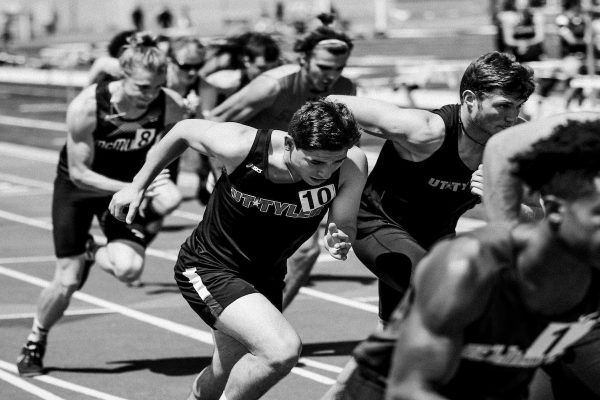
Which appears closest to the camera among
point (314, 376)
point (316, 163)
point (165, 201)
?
→ point (316, 163)

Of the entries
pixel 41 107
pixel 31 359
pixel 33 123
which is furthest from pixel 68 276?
pixel 41 107

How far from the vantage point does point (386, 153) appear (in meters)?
5.96

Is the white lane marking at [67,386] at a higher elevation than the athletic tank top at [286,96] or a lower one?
Answer: lower

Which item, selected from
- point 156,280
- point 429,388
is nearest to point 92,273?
point 156,280

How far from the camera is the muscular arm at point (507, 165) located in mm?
4109

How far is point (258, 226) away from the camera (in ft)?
17.5

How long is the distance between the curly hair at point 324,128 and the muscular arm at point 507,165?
765 mm

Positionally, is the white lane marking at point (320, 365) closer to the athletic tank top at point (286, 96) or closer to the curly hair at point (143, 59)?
the athletic tank top at point (286, 96)

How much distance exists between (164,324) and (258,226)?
345 cm

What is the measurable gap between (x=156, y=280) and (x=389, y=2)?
121 ft

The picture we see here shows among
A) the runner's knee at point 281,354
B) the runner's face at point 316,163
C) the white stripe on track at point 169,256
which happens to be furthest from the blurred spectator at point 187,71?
the runner's knee at point 281,354

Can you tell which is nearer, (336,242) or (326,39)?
(336,242)

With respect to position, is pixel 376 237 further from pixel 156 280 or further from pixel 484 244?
pixel 156 280

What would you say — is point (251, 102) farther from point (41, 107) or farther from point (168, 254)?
point (41, 107)
